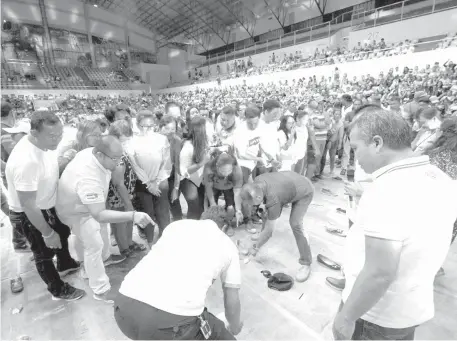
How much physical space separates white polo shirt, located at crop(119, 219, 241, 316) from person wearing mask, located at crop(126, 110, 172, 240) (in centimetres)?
156

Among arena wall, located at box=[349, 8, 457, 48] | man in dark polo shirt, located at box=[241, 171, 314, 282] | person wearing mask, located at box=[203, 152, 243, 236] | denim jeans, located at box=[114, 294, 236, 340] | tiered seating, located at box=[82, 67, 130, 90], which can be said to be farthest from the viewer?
tiered seating, located at box=[82, 67, 130, 90]

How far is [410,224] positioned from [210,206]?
193 cm

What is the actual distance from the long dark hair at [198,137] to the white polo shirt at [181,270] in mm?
1650

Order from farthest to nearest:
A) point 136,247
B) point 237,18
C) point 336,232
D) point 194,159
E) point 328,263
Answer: point 237,18 < point 336,232 < point 136,247 < point 194,159 < point 328,263

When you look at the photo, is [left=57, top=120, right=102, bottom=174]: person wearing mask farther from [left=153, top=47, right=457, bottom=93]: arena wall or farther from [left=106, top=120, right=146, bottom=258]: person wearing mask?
[left=153, top=47, right=457, bottom=93]: arena wall

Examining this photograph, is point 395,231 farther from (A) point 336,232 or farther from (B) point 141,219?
(A) point 336,232

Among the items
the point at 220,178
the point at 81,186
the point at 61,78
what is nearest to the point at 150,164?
the point at 220,178

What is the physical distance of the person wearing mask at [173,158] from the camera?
3207 millimetres

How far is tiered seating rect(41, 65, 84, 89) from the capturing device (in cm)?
2588

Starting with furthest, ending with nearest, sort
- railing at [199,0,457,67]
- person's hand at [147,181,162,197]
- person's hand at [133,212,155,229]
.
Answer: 1. railing at [199,0,457,67]
2. person's hand at [147,181,162,197]
3. person's hand at [133,212,155,229]

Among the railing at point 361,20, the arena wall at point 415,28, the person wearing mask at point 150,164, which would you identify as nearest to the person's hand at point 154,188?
the person wearing mask at point 150,164

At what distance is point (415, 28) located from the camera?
577 inches

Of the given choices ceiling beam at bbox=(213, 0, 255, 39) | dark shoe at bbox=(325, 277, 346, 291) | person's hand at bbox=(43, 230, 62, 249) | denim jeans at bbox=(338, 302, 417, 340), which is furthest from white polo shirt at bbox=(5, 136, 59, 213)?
ceiling beam at bbox=(213, 0, 255, 39)

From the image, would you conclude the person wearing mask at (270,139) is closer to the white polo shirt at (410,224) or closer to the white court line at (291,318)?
the white court line at (291,318)
